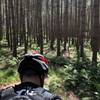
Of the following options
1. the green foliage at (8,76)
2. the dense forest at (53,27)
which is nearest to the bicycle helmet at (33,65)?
the green foliage at (8,76)

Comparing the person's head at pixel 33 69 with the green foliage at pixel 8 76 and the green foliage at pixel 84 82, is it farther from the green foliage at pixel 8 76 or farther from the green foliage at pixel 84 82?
the green foliage at pixel 8 76

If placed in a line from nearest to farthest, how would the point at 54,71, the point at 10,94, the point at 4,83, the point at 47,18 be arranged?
the point at 10,94, the point at 4,83, the point at 54,71, the point at 47,18

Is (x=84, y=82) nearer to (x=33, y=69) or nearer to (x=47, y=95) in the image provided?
(x=33, y=69)

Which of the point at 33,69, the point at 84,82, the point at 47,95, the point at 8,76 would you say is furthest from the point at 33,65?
the point at 8,76

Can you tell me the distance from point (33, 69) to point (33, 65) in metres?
0.02

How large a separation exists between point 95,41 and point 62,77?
3485 mm

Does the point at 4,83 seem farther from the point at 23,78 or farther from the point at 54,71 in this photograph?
the point at 23,78

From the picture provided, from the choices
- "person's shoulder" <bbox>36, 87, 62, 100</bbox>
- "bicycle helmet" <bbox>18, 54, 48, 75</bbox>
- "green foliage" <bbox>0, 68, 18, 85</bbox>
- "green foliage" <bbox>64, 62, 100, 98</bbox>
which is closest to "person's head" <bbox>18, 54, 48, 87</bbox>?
"bicycle helmet" <bbox>18, 54, 48, 75</bbox>

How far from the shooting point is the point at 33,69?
1896mm

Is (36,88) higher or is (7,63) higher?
(36,88)

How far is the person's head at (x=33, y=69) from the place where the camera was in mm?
1884

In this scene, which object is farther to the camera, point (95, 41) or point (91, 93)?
point (95, 41)

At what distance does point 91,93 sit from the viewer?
11.0m

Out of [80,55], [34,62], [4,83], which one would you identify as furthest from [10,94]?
[80,55]
